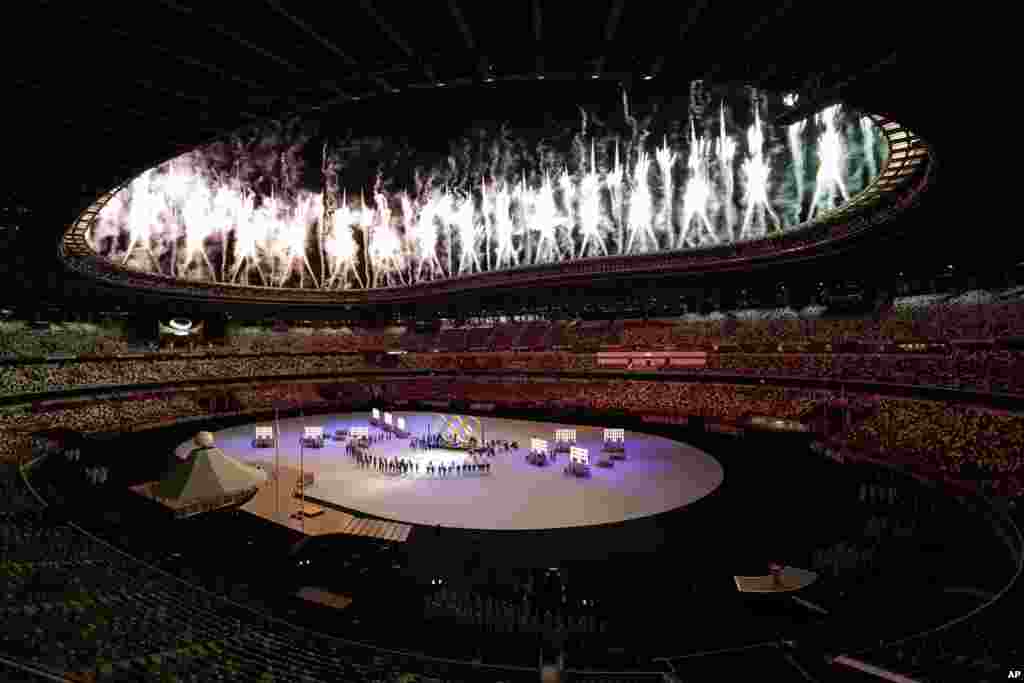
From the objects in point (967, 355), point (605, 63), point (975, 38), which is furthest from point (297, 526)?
point (967, 355)

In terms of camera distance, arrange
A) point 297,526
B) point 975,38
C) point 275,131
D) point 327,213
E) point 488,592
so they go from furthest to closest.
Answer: point 327,213, point 275,131, point 297,526, point 488,592, point 975,38

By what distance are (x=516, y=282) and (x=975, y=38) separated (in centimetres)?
3547

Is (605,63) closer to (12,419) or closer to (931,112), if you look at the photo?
(931,112)

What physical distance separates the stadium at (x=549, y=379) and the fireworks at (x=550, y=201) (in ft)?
1.02

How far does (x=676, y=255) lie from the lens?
35.0 meters

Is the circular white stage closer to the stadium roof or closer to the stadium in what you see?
the stadium

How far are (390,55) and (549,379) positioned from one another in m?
40.9

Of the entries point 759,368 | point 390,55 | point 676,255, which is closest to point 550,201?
point 676,255

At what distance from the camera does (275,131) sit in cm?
3647

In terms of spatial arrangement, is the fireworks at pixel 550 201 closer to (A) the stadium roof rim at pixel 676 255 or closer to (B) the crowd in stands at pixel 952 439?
(A) the stadium roof rim at pixel 676 255

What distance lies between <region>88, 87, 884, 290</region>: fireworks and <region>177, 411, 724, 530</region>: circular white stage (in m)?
14.1

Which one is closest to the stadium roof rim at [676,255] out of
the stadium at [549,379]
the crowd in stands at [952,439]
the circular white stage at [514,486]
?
the stadium at [549,379]

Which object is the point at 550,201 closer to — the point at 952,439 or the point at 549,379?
the point at 549,379

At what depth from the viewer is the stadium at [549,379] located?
8.46 m
